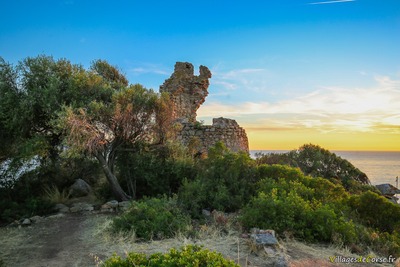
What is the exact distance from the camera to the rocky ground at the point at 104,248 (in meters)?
4.97

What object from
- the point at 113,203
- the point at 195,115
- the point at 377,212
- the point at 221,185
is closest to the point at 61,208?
the point at 113,203

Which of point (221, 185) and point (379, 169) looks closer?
point (221, 185)

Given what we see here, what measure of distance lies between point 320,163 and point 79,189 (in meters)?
10.8

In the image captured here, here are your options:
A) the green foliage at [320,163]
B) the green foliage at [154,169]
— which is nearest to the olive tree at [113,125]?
the green foliage at [154,169]

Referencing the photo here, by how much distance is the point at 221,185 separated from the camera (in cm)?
843

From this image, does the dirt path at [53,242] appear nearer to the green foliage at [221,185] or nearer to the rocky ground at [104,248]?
the rocky ground at [104,248]

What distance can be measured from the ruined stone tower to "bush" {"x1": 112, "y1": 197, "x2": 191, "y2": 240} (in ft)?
24.9

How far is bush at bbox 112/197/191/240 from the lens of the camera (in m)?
6.24

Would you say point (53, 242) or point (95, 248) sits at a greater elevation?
point (95, 248)

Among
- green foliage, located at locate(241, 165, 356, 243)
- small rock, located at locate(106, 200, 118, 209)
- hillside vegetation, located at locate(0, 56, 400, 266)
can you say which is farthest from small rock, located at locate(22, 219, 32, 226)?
green foliage, located at locate(241, 165, 356, 243)

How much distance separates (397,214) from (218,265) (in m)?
6.23

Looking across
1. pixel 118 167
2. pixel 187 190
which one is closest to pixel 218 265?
pixel 187 190

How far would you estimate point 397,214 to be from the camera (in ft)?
23.9

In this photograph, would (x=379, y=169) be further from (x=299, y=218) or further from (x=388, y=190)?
(x=299, y=218)
